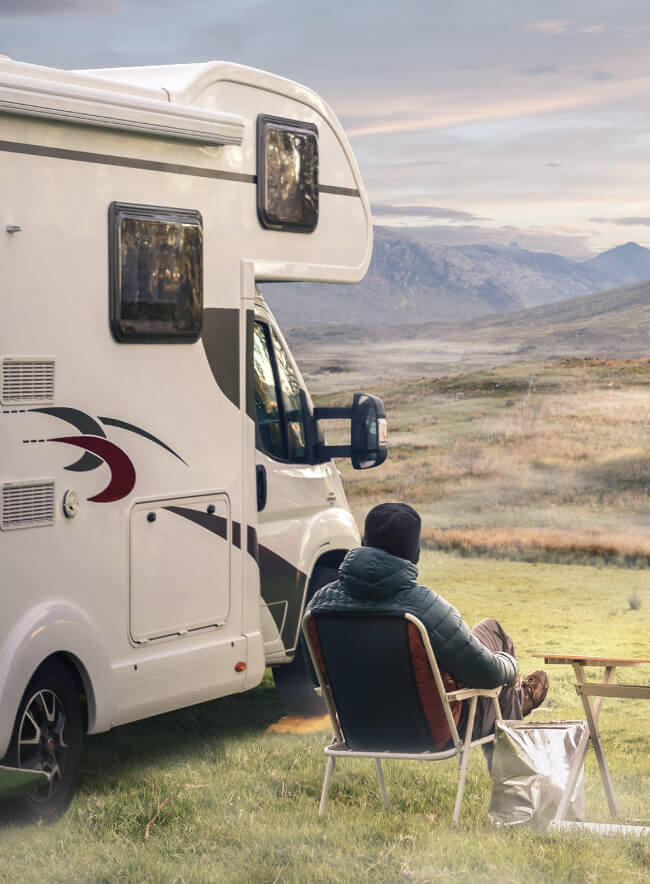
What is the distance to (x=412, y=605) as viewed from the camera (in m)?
4.69

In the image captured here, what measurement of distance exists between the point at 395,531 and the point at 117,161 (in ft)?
6.16

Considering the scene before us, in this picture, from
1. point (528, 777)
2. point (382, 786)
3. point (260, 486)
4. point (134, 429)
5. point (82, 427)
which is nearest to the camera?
point (528, 777)

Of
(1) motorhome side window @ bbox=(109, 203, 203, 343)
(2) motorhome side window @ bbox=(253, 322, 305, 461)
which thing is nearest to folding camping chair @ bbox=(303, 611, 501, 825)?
(1) motorhome side window @ bbox=(109, 203, 203, 343)

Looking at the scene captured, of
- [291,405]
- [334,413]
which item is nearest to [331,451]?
[334,413]

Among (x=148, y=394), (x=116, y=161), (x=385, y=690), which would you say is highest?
(x=116, y=161)

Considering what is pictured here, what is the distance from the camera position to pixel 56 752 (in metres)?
5.01

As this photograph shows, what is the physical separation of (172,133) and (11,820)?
2795 millimetres

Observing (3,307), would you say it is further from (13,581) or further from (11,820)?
(11,820)

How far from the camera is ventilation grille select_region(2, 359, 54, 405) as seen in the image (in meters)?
4.75

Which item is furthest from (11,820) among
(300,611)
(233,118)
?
(233,118)

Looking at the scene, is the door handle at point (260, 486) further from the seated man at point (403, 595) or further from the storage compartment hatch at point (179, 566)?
the seated man at point (403, 595)

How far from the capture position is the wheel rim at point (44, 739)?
4.82m

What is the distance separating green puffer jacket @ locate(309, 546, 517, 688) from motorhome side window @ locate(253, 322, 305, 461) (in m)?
1.86

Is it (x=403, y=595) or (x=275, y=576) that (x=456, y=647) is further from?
(x=275, y=576)
